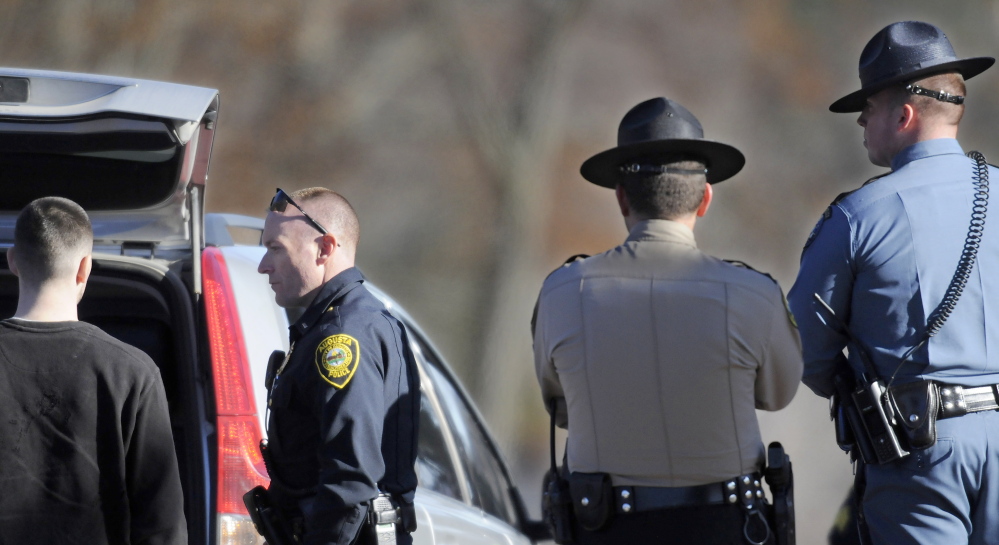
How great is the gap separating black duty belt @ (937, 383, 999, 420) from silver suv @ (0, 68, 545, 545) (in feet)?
4.59

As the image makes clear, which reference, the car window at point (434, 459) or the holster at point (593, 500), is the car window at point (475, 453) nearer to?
the car window at point (434, 459)

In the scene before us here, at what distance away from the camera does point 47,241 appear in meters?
2.74

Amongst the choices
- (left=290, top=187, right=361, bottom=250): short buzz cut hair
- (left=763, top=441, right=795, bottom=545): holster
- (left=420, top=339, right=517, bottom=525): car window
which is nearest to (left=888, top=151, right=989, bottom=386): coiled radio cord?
(left=763, top=441, right=795, bottom=545): holster

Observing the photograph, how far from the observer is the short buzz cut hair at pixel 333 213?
302cm

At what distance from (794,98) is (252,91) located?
563 cm

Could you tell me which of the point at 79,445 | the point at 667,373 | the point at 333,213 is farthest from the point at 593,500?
the point at 79,445

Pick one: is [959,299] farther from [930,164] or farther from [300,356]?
[300,356]

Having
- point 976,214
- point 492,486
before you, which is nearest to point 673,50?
point 492,486

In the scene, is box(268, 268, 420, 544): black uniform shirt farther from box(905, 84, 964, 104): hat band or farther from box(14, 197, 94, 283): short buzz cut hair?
box(905, 84, 964, 104): hat band

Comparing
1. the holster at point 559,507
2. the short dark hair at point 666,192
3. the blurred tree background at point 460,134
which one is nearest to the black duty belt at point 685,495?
the holster at point 559,507

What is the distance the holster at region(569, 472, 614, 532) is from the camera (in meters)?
2.75

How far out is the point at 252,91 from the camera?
11.5 m

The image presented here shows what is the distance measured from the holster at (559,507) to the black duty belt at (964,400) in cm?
92

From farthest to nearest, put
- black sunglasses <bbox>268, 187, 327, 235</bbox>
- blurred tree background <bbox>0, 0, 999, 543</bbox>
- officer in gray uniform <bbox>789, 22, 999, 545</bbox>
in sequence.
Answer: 1. blurred tree background <bbox>0, 0, 999, 543</bbox>
2. black sunglasses <bbox>268, 187, 327, 235</bbox>
3. officer in gray uniform <bbox>789, 22, 999, 545</bbox>
